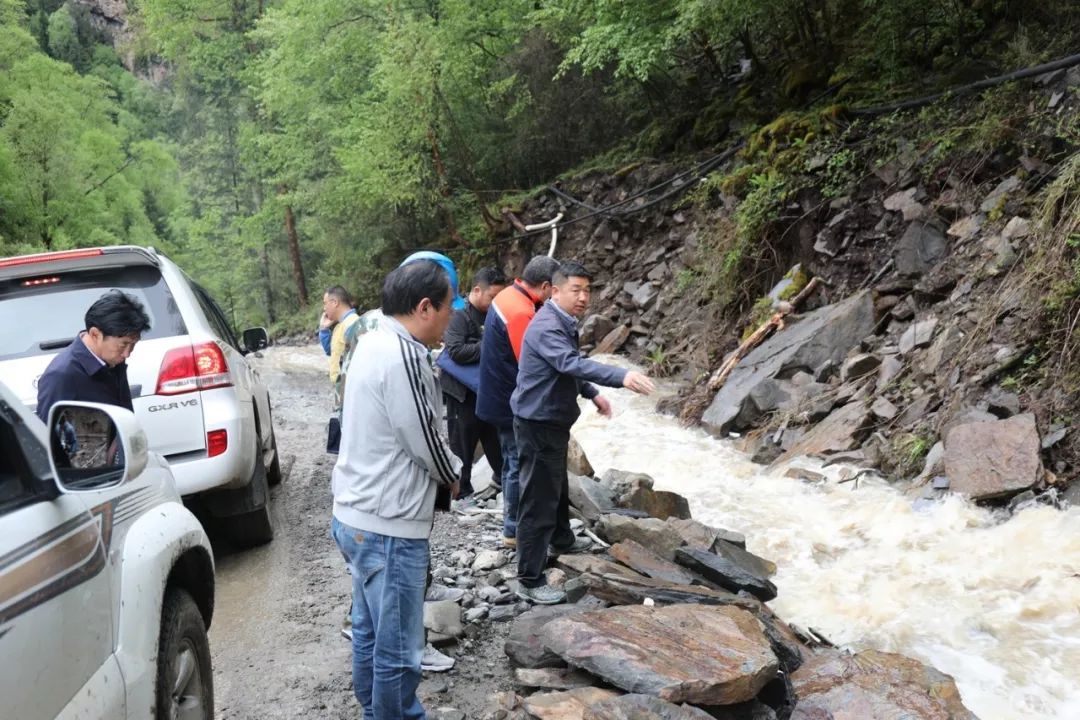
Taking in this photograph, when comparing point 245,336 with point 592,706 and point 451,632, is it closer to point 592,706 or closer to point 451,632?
point 451,632

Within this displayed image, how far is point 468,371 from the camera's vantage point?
20.6 ft

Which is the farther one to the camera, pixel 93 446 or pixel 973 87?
pixel 973 87

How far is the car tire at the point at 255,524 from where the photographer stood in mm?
5465

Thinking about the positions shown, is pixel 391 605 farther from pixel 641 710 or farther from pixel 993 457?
pixel 993 457

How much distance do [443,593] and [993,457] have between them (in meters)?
4.44

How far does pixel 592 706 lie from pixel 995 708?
2404mm

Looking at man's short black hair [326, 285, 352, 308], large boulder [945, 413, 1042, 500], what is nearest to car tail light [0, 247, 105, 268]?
man's short black hair [326, 285, 352, 308]

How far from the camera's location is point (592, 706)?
3170 mm

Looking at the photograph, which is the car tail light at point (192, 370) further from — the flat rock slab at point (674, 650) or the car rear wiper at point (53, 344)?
the flat rock slab at point (674, 650)

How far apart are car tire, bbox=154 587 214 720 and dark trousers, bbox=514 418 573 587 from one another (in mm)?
2042

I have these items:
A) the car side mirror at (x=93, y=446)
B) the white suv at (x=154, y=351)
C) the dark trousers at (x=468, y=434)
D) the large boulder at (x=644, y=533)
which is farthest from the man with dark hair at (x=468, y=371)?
the car side mirror at (x=93, y=446)

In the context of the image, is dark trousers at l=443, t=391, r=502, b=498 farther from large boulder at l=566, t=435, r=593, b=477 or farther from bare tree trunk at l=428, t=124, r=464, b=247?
bare tree trunk at l=428, t=124, r=464, b=247

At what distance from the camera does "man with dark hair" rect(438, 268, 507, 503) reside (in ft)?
20.5

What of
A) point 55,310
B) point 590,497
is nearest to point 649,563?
point 590,497
